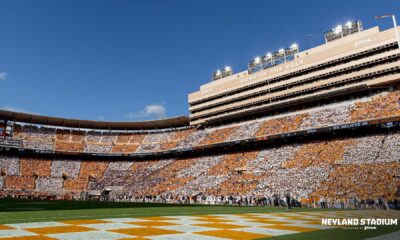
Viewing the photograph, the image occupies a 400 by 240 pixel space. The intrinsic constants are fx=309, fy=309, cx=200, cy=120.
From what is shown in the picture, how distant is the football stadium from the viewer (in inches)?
1378

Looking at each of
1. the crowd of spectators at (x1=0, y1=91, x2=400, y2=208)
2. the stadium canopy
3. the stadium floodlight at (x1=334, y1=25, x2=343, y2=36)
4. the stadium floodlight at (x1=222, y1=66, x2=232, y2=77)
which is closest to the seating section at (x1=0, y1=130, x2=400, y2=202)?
the crowd of spectators at (x1=0, y1=91, x2=400, y2=208)

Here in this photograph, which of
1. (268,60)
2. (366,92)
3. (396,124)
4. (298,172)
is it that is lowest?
(298,172)

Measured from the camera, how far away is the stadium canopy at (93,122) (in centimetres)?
6625

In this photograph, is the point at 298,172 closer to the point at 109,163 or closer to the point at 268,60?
the point at 268,60

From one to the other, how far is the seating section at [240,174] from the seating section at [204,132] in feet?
9.41

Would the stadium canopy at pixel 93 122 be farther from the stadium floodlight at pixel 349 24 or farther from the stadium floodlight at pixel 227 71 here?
the stadium floodlight at pixel 349 24

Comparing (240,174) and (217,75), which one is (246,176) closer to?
(240,174)

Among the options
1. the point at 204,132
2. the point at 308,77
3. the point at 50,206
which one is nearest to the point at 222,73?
the point at 204,132

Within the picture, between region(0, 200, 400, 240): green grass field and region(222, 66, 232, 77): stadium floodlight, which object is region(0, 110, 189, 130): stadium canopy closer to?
region(222, 66, 232, 77): stadium floodlight

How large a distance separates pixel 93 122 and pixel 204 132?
27635mm

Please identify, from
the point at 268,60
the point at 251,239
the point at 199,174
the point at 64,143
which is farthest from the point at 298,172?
the point at 64,143

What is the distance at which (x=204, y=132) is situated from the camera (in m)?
67.4

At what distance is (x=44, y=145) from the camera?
65.8 m

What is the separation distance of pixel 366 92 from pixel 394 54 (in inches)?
267
